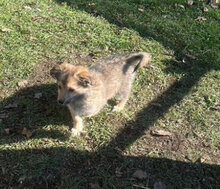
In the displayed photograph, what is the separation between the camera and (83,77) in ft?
13.0

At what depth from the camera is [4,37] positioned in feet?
19.7

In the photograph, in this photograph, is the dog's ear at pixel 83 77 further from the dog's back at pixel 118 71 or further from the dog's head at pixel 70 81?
the dog's back at pixel 118 71

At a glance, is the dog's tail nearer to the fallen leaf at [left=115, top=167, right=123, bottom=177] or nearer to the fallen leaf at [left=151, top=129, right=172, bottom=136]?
the fallen leaf at [left=151, top=129, right=172, bottom=136]

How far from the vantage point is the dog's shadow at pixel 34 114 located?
4.28m

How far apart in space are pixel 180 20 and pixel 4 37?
482cm

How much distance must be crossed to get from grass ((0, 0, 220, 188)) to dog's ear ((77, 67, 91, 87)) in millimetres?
884

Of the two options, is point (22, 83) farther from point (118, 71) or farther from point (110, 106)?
point (118, 71)

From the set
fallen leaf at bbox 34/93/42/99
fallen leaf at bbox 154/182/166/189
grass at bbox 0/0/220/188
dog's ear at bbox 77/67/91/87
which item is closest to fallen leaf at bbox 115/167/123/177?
grass at bbox 0/0/220/188

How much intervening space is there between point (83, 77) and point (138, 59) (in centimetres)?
133

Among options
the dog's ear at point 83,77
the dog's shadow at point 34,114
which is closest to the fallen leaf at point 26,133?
the dog's shadow at point 34,114

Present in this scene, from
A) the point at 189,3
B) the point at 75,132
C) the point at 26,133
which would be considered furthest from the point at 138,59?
the point at 189,3

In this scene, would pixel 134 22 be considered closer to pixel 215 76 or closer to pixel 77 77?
pixel 215 76

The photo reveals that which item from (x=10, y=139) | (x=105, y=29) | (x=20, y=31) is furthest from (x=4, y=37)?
(x=10, y=139)

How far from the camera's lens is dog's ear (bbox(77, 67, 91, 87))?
3.98 meters
